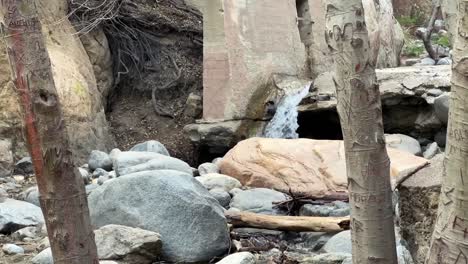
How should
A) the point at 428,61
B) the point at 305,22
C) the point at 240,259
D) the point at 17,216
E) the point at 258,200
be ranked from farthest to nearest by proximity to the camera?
the point at 428,61 → the point at 305,22 → the point at 258,200 → the point at 17,216 → the point at 240,259

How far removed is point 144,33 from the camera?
10.2 meters

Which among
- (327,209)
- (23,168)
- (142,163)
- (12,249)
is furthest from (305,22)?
(12,249)

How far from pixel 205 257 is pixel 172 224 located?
31cm

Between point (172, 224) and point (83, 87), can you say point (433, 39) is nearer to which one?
point (83, 87)

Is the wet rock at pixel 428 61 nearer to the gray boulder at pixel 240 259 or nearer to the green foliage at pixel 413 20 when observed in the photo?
the green foliage at pixel 413 20

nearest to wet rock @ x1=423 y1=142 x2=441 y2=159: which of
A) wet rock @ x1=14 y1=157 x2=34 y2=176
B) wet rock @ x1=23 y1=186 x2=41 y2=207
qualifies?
wet rock @ x1=23 y1=186 x2=41 y2=207

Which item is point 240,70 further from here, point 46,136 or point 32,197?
point 46,136

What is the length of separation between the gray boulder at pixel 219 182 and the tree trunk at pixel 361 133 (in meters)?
3.63

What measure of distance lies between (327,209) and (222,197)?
3.11 ft

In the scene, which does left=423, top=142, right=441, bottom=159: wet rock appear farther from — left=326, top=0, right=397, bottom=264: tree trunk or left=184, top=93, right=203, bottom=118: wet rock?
left=326, top=0, right=397, bottom=264: tree trunk

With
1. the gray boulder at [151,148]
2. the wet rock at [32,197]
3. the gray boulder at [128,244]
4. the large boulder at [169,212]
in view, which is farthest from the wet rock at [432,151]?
the wet rock at [32,197]

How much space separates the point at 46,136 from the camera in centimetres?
246

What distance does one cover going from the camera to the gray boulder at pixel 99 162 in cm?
759

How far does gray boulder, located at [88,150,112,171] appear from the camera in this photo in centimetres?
759
